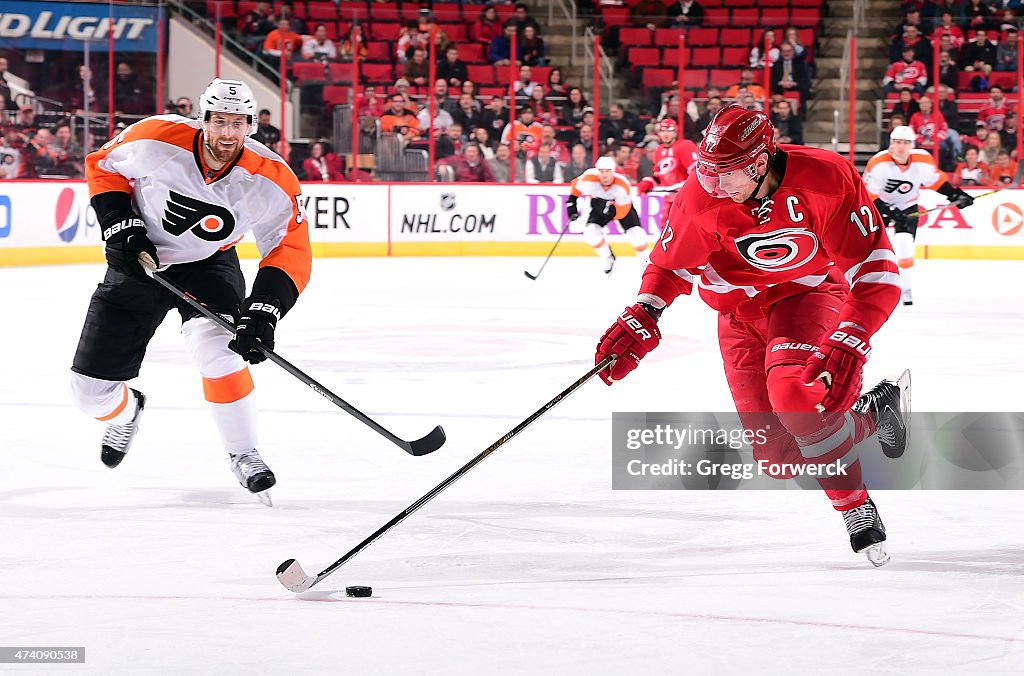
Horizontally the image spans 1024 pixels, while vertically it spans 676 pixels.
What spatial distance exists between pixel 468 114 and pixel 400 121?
0.68 meters

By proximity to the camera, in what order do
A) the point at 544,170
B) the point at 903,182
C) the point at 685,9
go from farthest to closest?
the point at 685,9
the point at 544,170
the point at 903,182

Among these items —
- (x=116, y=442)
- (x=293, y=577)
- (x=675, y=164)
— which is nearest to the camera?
(x=293, y=577)

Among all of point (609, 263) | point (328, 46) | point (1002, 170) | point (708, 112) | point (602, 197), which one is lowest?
point (609, 263)

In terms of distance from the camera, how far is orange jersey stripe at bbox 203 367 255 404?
3.81 meters

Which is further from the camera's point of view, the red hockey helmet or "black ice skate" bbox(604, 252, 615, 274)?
"black ice skate" bbox(604, 252, 615, 274)

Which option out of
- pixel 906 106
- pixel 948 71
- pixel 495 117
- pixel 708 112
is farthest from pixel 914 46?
pixel 495 117

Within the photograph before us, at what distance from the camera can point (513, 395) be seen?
5594 millimetres

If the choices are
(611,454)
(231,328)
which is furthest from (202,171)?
(611,454)

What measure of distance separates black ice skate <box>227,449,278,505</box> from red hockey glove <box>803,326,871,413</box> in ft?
4.85

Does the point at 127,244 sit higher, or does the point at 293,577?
the point at 127,244

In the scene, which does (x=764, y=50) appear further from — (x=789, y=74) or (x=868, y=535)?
(x=868, y=535)

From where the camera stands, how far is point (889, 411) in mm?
3859

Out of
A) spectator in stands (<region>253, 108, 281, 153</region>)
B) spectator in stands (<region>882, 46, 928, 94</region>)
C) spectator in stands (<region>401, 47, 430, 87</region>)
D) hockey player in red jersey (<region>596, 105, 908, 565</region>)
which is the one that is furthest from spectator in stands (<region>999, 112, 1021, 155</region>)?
hockey player in red jersey (<region>596, 105, 908, 565</region>)

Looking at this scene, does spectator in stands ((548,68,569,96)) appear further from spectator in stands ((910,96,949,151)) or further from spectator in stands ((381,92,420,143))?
spectator in stands ((910,96,949,151))
